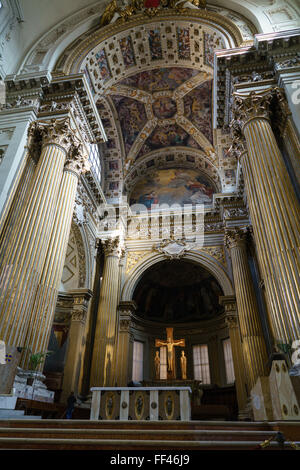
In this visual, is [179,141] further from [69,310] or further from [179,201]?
[69,310]

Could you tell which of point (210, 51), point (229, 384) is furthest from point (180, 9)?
point (229, 384)

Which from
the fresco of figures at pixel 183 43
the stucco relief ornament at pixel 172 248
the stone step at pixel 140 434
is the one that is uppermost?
the fresco of figures at pixel 183 43

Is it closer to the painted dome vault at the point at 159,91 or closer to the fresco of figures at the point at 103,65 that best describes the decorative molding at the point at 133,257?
the painted dome vault at the point at 159,91

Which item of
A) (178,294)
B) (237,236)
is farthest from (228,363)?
(237,236)

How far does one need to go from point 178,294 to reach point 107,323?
7375mm

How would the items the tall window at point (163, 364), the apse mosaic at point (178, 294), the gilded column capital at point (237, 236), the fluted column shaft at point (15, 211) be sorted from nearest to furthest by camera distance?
1. the fluted column shaft at point (15, 211)
2. the gilded column capital at point (237, 236)
3. the tall window at point (163, 364)
4. the apse mosaic at point (178, 294)

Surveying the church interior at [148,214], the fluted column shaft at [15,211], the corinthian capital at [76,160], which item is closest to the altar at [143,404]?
the church interior at [148,214]

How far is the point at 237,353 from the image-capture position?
39.8 feet

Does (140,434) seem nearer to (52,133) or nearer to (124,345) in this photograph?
(52,133)

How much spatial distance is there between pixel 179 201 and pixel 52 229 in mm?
9992

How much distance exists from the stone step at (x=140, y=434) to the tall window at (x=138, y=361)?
14.1 meters

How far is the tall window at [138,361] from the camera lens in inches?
651

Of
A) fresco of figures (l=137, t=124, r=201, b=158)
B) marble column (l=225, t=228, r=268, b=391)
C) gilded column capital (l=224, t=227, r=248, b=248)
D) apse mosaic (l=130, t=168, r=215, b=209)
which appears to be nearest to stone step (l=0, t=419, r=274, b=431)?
marble column (l=225, t=228, r=268, b=391)
